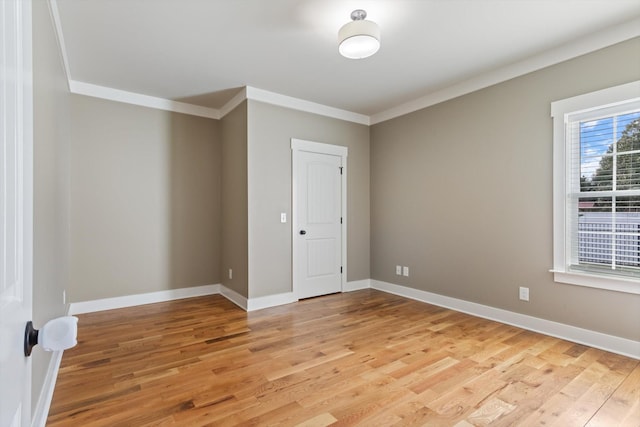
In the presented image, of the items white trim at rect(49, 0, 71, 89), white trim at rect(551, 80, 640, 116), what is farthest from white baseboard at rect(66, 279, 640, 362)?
white trim at rect(49, 0, 71, 89)

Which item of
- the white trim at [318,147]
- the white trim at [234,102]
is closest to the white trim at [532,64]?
the white trim at [318,147]

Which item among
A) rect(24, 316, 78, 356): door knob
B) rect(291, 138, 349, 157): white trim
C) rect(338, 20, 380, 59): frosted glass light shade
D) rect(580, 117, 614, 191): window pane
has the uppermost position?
rect(338, 20, 380, 59): frosted glass light shade

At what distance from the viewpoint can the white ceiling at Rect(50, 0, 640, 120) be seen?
8.23 feet

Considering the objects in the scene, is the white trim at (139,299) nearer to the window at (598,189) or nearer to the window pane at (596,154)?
the window at (598,189)

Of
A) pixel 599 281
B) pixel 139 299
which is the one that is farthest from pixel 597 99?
pixel 139 299

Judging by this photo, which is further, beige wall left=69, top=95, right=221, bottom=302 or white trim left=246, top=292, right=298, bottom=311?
white trim left=246, top=292, right=298, bottom=311

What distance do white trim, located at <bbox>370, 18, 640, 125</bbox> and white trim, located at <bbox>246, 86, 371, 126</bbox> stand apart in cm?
A: 63

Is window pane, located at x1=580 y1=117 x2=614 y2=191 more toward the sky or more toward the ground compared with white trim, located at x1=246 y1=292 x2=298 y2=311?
more toward the sky

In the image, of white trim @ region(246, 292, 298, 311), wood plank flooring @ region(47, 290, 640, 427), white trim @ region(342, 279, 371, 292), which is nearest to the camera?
wood plank flooring @ region(47, 290, 640, 427)

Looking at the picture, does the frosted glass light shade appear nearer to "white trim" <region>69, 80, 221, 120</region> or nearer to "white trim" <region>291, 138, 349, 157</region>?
"white trim" <region>291, 138, 349, 157</region>

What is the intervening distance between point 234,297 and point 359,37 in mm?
3392

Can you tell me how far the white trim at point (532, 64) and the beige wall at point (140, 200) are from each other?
9.80 ft

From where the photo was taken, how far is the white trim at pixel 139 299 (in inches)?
153

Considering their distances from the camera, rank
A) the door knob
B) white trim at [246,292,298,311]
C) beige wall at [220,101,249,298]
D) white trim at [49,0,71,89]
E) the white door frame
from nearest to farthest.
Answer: the door knob, white trim at [49,0,71,89], white trim at [246,292,298,311], beige wall at [220,101,249,298], the white door frame
